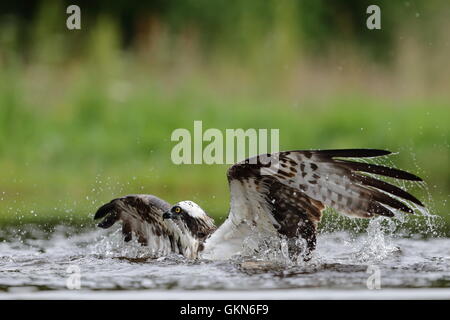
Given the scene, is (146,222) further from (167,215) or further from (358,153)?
(358,153)

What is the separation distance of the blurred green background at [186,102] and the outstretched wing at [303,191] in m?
3.96

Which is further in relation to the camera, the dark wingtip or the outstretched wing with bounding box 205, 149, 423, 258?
the outstretched wing with bounding box 205, 149, 423, 258

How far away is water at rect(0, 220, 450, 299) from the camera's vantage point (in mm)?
8242

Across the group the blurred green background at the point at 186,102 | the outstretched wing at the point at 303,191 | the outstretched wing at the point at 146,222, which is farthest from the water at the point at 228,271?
the blurred green background at the point at 186,102

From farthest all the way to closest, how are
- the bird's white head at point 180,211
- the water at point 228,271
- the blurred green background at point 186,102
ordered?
1. the blurred green background at point 186,102
2. the bird's white head at point 180,211
3. the water at point 228,271

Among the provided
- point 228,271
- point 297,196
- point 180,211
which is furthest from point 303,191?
point 180,211

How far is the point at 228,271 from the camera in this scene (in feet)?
29.8

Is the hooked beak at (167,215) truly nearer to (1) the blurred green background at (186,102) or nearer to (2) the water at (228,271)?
(2) the water at (228,271)

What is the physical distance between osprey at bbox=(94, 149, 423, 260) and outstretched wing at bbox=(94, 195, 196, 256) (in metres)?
0.65

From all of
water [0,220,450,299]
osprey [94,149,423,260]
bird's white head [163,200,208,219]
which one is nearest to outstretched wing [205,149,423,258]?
osprey [94,149,423,260]

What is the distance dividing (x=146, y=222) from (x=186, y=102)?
5.88m

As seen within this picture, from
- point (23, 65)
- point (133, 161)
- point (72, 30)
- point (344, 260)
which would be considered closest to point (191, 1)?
point (72, 30)

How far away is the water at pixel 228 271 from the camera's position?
824 centimetres

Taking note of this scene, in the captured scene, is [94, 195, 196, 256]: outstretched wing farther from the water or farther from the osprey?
the osprey
